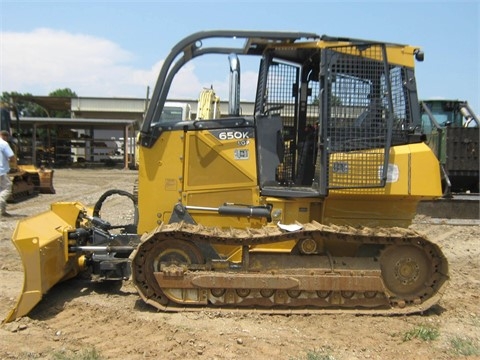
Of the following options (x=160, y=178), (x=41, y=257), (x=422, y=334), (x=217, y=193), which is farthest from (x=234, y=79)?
(x=422, y=334)

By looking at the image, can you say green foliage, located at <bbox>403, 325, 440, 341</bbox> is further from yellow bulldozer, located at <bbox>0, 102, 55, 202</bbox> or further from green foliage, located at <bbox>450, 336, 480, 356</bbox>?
yellow bulldozer, located at <bbox>0, 102, 55, 202</bbox>

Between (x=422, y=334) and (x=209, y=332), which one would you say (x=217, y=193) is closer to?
(x=209, y=332)

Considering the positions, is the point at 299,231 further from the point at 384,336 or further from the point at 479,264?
the point at 479,264

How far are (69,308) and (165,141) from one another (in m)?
2.03

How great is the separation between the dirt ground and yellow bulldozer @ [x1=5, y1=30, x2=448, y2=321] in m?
0.22

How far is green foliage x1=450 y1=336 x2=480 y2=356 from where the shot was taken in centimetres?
426

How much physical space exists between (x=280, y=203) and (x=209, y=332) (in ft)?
5.28

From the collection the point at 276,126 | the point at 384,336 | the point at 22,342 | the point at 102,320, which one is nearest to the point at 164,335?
the point at 102,320

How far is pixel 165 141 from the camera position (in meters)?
5.53

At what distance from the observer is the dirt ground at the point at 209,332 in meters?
4.20

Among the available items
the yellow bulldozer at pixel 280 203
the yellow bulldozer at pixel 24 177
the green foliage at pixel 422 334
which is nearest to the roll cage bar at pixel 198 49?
the yellow bulldozer at pixel 280 203

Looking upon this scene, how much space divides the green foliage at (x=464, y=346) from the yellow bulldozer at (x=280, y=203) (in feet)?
2.13

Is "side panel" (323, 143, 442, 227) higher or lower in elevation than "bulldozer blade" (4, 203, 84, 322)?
higher

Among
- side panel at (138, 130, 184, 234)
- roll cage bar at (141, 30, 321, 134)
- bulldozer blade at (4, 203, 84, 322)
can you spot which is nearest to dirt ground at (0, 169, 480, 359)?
bulldozer blade at (4, 203, 84, 322)
